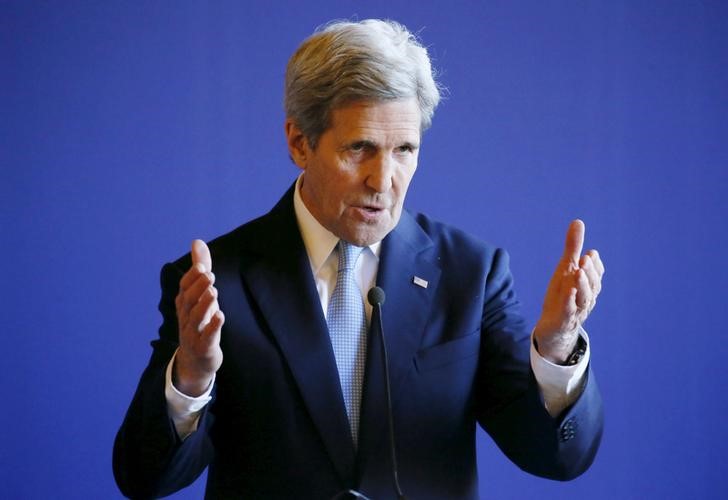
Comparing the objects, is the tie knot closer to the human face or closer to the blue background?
the human face

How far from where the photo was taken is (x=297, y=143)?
5.66 feet

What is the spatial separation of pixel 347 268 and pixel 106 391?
1.15 m

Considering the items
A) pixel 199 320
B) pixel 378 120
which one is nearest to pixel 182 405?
pixel 199 320

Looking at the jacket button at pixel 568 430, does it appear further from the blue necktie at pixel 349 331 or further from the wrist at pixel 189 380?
the wrist at pixel 189 380

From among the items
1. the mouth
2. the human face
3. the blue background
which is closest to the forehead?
the human face

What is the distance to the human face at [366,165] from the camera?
1.59m

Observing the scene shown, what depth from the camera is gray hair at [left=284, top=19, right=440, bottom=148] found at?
61.8 inches

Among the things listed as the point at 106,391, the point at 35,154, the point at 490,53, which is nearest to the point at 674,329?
the point at 490,53

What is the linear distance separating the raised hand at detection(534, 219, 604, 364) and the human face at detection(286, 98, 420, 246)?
0.30m

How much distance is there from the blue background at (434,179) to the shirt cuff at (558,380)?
4.14ft

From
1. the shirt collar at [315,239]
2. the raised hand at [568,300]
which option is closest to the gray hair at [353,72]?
the shirt collar at [315,239]

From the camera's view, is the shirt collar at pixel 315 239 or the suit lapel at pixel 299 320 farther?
the shirt collar at pixel 315 239

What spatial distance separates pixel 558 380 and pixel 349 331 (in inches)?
14.1

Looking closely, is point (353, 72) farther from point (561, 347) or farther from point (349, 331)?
point (561, 347)
